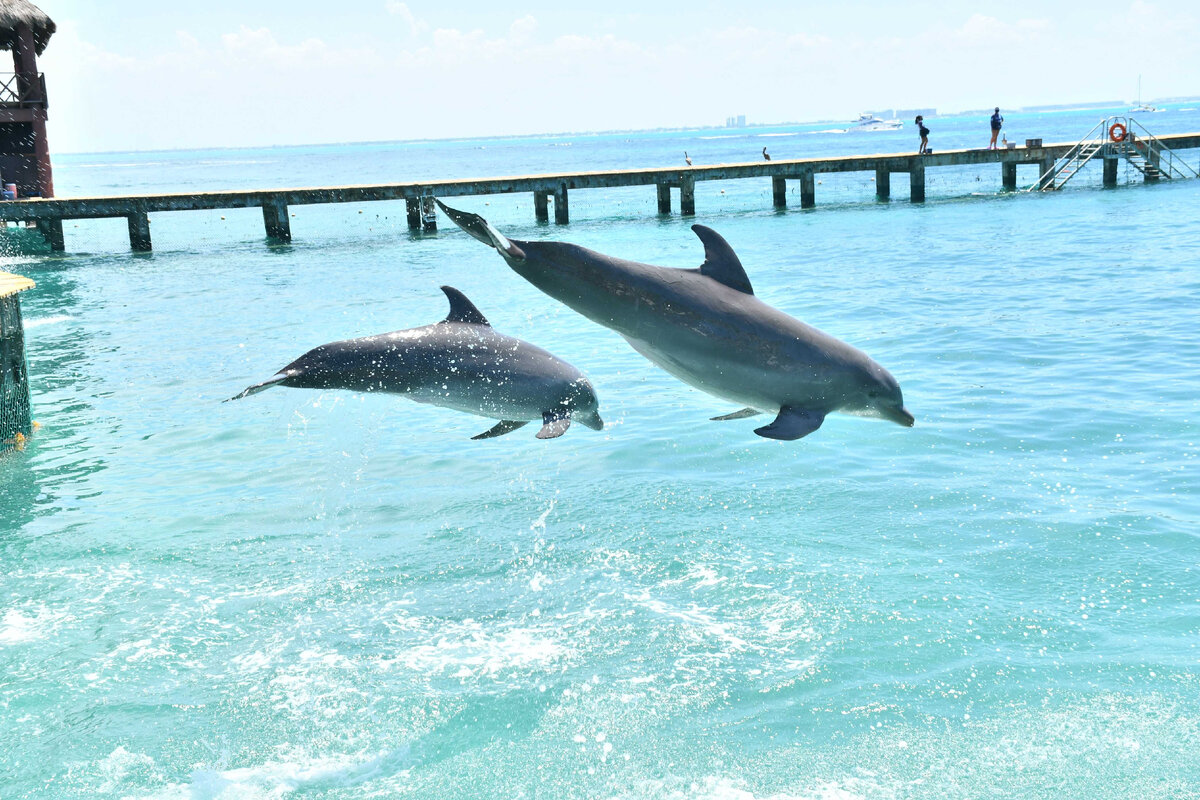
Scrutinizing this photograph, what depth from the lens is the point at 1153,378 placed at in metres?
13.5

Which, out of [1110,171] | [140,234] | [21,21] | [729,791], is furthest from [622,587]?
[1110,171]

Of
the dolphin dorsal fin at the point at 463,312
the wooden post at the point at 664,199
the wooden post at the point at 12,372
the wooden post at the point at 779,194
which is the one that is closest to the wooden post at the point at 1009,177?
the wooden post at the point at 779,194

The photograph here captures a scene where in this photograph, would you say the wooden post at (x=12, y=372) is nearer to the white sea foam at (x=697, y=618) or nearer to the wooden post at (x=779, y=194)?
the white sea foam at (x=697, y=618)

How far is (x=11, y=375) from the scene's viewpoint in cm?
1260

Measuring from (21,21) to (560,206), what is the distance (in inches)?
819

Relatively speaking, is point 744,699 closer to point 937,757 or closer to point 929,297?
point 937,757

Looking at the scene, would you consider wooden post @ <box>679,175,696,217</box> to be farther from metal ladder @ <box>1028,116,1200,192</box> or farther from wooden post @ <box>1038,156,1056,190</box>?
wooden post @ <box>1038,156,1056,190</box>

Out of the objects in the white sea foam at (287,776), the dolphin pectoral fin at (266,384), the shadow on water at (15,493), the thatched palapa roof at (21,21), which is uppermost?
the thatched palapa roof at (21,21)

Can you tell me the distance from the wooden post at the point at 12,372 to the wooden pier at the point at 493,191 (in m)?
23.4

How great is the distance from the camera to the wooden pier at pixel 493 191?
36.8m

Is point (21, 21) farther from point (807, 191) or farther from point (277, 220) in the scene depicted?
point (807, 191)

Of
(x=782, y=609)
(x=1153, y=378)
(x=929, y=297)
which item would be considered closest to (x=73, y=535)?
(x=782, y=609)

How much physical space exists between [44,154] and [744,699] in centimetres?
4251

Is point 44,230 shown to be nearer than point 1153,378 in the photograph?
No
